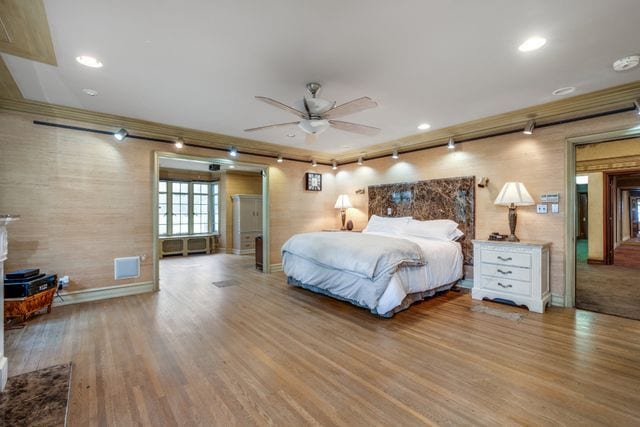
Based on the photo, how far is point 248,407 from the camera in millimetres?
1873

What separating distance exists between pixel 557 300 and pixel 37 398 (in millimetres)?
5361

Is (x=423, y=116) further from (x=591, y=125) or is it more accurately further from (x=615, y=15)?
(x=615, y=15)

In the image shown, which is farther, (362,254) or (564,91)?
(362,254)

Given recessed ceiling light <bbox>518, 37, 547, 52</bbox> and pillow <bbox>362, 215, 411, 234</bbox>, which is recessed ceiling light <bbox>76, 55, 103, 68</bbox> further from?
pillow <bbox>362, 215, 411, 234</bbox>

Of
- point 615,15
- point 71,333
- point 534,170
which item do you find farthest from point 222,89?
point 534,170

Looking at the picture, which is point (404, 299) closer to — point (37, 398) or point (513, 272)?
point (513, 272)

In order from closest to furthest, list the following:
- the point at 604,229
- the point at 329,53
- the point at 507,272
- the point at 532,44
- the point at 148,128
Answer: the point at 532,44 < the point at 329,53 < the point at 507,272 < the point at 148,128 < the point at 604,229

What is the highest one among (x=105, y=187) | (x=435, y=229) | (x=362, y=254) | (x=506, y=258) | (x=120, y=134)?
(x=120, y=134)

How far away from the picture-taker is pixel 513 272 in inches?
149

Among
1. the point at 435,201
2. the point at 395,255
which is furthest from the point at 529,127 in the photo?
the point at 395,255

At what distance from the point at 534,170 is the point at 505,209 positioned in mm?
652

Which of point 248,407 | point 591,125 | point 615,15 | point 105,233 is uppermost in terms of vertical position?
point 615,15

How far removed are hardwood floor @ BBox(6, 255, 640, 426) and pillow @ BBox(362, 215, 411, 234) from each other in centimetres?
164

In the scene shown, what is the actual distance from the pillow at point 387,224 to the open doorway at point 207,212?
396 centimetres
